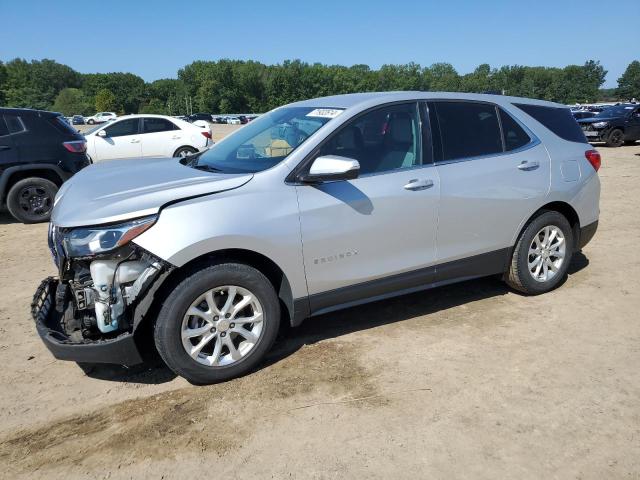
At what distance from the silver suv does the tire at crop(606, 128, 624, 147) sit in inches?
656

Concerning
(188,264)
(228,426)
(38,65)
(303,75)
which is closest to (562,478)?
(228,426)

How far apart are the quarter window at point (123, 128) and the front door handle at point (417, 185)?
35.6ft

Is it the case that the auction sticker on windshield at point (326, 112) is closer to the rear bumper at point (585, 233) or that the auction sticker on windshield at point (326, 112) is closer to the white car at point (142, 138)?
the rear bumper at point (585, 233)

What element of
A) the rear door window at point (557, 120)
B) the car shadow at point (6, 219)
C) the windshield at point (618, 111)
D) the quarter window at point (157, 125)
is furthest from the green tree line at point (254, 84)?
the rear door window at point (557, 120)

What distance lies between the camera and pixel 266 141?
401 cm

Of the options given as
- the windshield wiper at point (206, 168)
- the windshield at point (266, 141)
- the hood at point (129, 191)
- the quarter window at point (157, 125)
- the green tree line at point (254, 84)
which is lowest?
the hood at point (129, 191)

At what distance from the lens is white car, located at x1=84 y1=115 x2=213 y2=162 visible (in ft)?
41.8

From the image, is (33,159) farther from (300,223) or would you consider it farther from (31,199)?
(300,223)

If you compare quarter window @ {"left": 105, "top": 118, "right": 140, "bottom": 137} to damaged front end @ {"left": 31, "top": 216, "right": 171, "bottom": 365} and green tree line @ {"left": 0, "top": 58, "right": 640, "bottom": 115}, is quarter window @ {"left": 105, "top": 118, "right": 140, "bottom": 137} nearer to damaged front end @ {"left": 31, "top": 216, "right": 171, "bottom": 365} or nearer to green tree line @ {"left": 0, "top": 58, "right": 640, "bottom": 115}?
damaged front end @ {"left": 31, "top": 216, "right": 171, "bottom": 365}

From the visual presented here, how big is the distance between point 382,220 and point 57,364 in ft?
8.53

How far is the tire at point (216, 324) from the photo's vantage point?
313 centimetres

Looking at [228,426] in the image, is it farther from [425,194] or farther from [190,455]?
[425,194]

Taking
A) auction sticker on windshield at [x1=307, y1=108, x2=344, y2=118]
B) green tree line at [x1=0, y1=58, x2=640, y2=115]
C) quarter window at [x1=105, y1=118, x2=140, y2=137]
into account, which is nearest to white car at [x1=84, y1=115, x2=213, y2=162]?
quarter window at [x1=105, y1=118, x2=140, y2=137]

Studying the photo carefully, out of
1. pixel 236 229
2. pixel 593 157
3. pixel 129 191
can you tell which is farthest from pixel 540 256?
pixel 129 191
